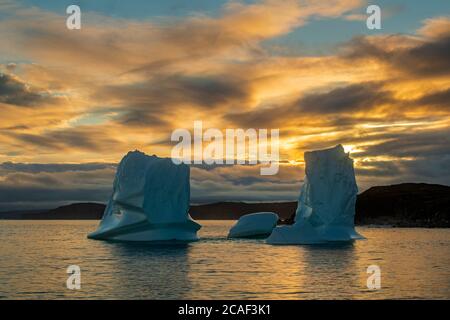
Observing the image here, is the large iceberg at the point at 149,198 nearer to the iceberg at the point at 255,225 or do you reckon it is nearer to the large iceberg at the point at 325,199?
the large iceberg at the point at 325,199

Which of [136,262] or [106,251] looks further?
[106,251]

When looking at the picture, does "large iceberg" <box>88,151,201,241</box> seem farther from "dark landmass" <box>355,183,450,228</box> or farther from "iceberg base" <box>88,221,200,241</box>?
"dark landmass" <box>355,183,450,228</box>

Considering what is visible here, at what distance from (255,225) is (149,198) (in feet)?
73.3

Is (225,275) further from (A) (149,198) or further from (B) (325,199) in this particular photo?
(B) (325,199)

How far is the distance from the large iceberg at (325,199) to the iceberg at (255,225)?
12.5 metres

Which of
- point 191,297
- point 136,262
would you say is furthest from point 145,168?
point 191,297

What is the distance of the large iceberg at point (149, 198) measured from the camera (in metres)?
47.2

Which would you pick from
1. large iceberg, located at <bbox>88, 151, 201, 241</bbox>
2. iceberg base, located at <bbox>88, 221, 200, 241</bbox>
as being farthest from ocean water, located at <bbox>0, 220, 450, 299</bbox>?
iceberg base, located at <bbox>88, 221, 200, 241</bbox>

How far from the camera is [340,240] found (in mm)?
54000

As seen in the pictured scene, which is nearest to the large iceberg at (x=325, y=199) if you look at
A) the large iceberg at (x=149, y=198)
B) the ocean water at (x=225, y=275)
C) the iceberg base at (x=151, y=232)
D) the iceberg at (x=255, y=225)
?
the ocean water at (x=225, y=275)

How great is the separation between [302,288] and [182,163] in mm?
26674
